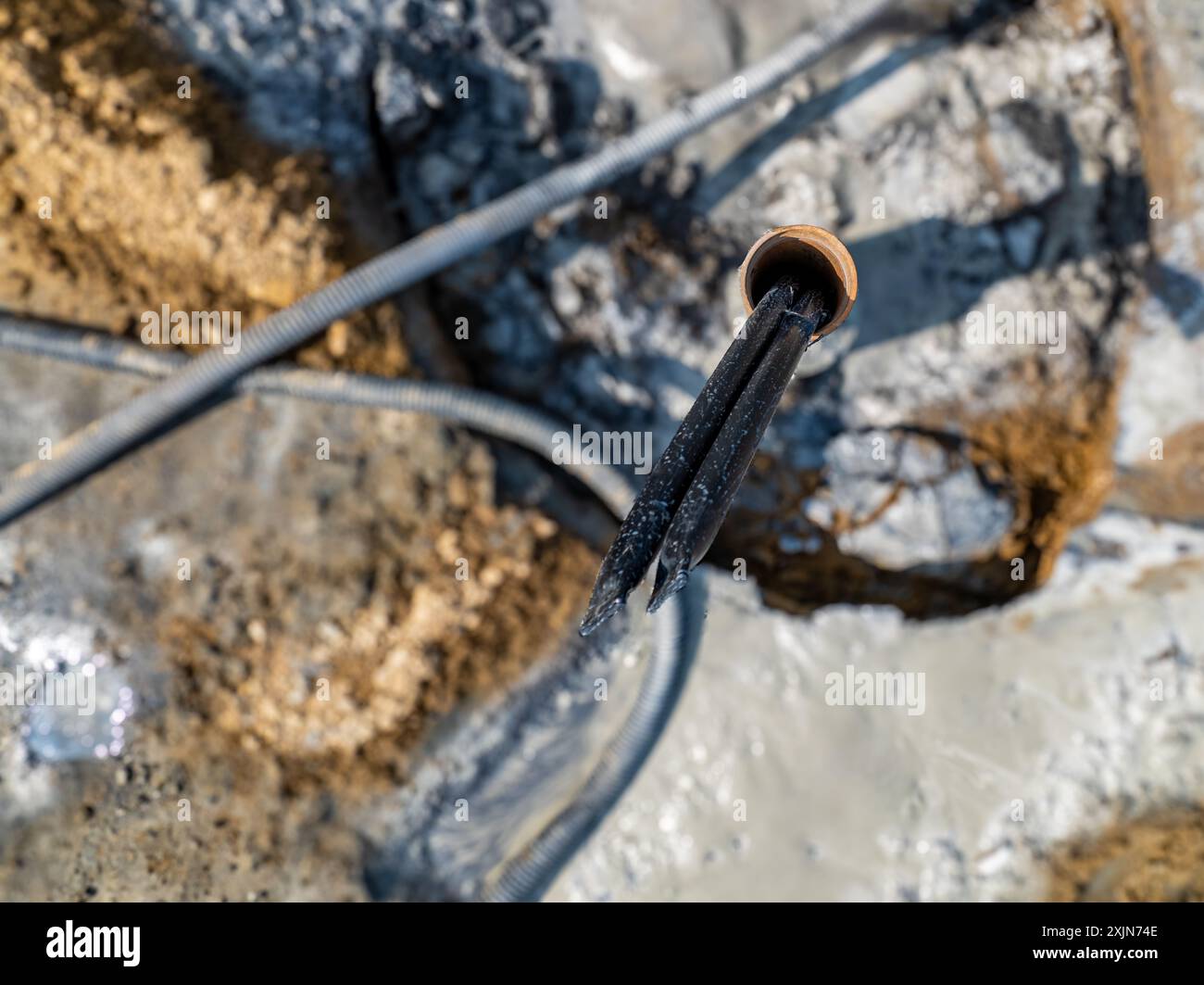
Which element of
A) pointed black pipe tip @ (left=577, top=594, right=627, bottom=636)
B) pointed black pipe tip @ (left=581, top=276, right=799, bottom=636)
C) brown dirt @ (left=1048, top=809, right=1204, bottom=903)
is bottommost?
brown dirt @ (left=1048, top=809, right=1204, bottom=903)

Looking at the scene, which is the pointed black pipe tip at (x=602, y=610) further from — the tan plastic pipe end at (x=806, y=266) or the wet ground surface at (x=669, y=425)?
the wet ground surface at (x=669, y=425)

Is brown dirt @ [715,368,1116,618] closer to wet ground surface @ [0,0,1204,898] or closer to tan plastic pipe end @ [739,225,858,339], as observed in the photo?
wet ground surface @ [0,0,1204,898]

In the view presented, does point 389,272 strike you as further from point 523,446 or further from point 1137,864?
Answer: point 1137,864

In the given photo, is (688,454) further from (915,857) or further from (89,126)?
(89,126)

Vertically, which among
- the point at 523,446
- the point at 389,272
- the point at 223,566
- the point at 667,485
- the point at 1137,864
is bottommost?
the point at 1137,864

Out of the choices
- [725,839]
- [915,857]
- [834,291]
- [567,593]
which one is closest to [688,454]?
[834,291]

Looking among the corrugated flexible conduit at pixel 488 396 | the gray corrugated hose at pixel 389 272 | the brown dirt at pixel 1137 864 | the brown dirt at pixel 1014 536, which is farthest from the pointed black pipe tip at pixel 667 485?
the brown dirt at pixel 1137 864

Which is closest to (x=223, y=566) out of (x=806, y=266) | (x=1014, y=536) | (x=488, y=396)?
(x=488, y=396)

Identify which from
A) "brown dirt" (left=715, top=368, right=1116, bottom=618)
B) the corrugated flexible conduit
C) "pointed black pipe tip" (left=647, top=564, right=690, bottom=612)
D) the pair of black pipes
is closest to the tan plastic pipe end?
the pair of black pipes
